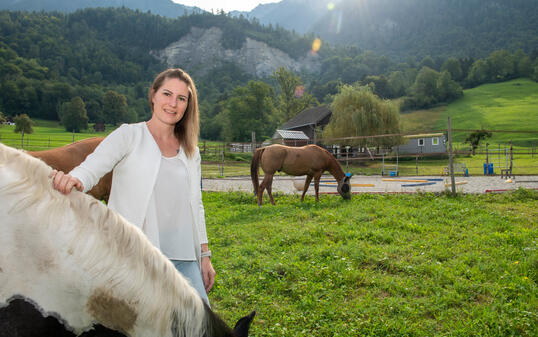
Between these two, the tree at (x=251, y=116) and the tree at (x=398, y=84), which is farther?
the tree at (x=398, y=84)

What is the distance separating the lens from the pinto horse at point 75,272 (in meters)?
1.01

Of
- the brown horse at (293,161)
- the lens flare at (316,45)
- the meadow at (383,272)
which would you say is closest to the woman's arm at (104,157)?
the meadow at (383,272)

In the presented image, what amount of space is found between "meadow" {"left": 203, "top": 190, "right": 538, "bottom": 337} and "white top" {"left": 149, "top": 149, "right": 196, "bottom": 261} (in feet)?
4.56

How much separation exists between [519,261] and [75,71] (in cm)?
9862

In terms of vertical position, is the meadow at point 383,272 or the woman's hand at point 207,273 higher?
the woman's hand at point 207,273

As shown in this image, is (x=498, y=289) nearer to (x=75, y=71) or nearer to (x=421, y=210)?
(x=421, y=210)

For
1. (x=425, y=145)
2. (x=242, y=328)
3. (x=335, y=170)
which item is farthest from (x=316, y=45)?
(x=242, y=328)

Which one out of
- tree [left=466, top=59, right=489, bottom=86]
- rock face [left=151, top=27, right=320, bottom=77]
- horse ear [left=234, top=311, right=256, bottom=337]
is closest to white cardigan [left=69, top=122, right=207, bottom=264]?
horse ear [left=234, top=311, right=256, bottom=337]

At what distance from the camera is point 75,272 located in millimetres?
1079

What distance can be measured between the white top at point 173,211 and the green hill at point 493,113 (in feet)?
123

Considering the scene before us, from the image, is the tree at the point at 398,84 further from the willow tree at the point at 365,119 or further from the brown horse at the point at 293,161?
the brown horse at the point at 293,161

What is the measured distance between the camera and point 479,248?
4465mm

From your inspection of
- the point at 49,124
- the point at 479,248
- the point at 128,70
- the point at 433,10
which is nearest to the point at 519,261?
the point at 479,248

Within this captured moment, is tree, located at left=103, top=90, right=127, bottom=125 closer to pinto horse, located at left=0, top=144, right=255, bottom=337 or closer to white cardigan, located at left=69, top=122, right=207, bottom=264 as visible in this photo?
white cardigan, located at left=69, top=122, right=207, bottom=264
